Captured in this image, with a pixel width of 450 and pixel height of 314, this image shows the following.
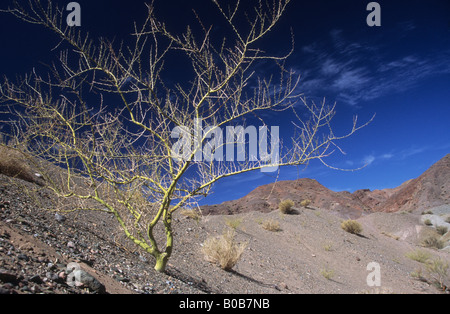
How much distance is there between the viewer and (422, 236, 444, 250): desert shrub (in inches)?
659

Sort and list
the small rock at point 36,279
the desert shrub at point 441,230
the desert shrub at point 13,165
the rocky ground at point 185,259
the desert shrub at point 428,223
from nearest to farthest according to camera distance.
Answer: the small rock at point 36,279 < the rocky ground at point 185,259 < the desert shrub at point 13,165 < the desert shrub at point 441,230 < the desert shrub at point 428,223

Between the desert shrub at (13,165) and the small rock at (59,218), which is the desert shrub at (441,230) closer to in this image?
the small rock at (59,218)

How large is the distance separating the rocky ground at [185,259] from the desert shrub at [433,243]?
2396mm

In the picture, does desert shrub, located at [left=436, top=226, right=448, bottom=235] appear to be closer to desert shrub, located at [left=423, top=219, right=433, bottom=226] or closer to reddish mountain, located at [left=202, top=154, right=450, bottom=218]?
desert shrub, located at [left=423, top=219, right=433, bottom=226]

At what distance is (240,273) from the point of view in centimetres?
703

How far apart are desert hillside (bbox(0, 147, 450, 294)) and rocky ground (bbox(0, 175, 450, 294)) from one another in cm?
2

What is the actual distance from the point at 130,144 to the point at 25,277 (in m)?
2.53

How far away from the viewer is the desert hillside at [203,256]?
3373 mm

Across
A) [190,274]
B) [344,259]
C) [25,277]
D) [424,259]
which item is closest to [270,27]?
[25,277]

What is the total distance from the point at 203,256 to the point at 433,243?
17481 millimetres

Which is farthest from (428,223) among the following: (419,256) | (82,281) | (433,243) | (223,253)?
(82,281)

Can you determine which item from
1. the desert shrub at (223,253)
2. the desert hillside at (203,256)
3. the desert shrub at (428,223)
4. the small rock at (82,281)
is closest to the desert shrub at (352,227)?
the desert hillside at (203,256)

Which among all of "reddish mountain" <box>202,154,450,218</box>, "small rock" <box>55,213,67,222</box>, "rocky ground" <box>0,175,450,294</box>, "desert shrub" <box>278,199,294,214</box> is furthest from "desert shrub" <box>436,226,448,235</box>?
"small rock" <box>55,213,67,222</box>
